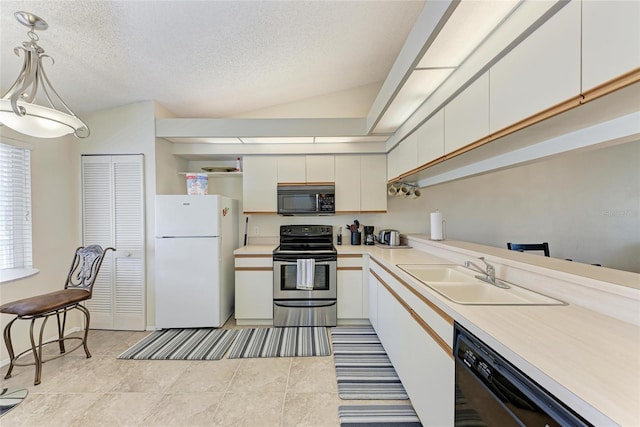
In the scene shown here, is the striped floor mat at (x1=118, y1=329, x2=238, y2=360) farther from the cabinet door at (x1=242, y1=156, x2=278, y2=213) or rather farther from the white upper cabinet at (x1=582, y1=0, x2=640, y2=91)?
the white upper cabinet at (x1=582, y1=0, x2=640, y2=91)

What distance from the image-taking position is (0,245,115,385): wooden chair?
1981 millimetres

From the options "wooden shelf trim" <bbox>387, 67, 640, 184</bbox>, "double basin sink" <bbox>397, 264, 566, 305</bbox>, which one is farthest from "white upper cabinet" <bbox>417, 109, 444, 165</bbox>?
"double basin sink" <bbox>397, 264, 566, 305</bbox>

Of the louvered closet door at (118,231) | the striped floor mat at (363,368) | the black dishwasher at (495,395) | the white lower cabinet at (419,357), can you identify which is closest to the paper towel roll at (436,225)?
the white lower cabinet at (419,357)

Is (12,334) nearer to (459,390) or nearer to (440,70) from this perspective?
(459,390)

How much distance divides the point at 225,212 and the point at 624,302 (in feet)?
10.4

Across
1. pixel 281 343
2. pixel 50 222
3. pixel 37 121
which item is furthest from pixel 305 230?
pixel 50 222

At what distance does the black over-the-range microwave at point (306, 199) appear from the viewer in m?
3.24

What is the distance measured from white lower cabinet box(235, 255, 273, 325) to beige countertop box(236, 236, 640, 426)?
2.12 metres

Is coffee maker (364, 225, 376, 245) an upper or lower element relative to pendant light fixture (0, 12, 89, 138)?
lower

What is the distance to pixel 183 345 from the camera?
2549mm

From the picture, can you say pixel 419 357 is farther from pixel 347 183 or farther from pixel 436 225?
pixel 347 183

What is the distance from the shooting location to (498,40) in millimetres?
1248

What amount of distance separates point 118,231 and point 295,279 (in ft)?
6.89

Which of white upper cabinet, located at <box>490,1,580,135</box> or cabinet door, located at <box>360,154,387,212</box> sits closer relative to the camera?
white upper cabinet, located at <box>490,1,580,135</box>
